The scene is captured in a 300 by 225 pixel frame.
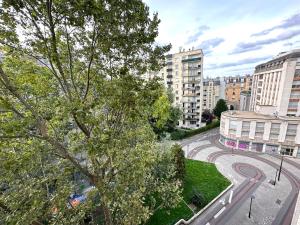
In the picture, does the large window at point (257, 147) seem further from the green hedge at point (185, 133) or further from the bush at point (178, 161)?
the bush at point (178, 161)

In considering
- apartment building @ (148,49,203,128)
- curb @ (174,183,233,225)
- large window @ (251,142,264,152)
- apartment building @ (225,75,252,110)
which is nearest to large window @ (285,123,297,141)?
large window @ (251,142,264,152)

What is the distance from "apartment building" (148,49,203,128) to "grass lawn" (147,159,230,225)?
18645 mm

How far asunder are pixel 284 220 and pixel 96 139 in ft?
65.4

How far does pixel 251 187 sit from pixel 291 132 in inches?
563

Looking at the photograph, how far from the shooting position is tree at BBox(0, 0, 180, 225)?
496cm

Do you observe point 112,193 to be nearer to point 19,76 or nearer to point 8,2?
point 19,76

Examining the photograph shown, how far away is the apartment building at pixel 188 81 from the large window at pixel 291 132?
19.4 meters

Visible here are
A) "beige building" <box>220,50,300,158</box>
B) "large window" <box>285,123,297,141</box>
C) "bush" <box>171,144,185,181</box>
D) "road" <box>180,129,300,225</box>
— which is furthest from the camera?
"beige building" <box>220,50,300,158</box>

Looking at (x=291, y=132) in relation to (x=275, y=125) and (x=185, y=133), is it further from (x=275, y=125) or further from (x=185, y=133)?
(x=185, y=133)

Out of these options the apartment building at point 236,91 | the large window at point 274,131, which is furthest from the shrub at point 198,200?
the apartment building at point 236,91

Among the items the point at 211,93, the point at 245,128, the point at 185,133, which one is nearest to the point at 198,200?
the point at 245,128

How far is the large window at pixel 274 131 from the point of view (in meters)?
28.2

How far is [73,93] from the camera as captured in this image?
640 centimetres

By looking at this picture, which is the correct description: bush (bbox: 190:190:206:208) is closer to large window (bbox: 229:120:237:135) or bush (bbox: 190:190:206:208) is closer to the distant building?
large window (bbox: 229:120:237:135)
